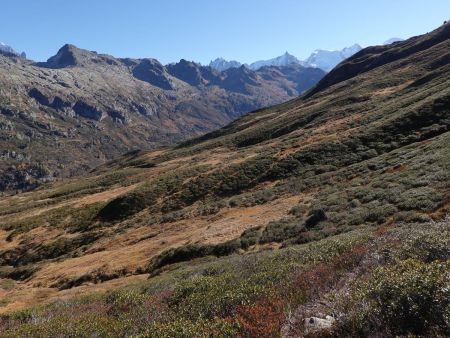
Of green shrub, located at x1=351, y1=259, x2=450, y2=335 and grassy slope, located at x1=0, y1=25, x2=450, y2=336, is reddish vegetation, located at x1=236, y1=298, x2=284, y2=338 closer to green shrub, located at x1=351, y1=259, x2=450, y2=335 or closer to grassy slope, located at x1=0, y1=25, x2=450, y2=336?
grassy slope, located at x1=0, y1=25, x2=450, y2=336

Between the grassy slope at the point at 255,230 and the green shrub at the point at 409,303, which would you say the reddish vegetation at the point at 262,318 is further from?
the green shrub at the point at 409,303

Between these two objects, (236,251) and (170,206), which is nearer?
(236,251)

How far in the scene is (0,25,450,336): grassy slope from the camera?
1241 cm

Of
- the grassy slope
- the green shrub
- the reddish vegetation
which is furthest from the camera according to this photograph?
the grassy slope

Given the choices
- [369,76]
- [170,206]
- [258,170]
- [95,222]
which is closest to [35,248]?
[95,222]

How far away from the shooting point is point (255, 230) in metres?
37.0

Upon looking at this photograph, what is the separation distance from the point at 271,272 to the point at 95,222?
55.0m

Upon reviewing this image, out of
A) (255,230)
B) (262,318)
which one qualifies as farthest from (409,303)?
(255,230)

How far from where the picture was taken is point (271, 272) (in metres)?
15.3

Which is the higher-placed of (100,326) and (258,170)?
(100,326)

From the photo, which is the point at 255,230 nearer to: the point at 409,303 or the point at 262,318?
the point at 262,318

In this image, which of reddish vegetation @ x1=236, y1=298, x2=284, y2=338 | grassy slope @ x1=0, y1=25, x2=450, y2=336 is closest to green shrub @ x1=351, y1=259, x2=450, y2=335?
grassy slope @ x1=0, y1=25, x2=450, y2=336

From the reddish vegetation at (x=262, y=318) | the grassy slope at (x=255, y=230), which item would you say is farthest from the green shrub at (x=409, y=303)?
the reddish vegetation at (x=262, y=318)

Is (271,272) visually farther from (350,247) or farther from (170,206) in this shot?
(170,206)
